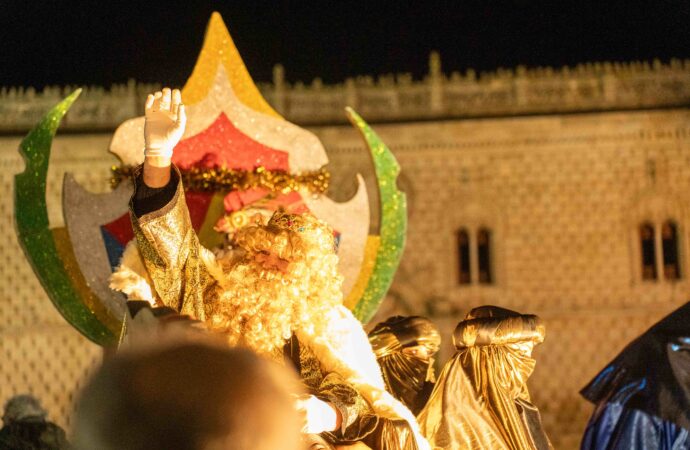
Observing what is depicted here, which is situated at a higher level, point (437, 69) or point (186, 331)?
point (437, 69)

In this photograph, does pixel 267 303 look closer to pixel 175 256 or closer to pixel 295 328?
pixel 295 328

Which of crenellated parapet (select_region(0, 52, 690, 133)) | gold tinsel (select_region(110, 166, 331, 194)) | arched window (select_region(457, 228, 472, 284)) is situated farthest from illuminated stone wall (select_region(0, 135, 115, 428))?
gold tinsel (select_region(110, 166, 331, 194))

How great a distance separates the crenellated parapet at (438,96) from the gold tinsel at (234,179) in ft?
40.4

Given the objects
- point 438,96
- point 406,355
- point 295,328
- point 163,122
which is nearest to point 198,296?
point 295,328

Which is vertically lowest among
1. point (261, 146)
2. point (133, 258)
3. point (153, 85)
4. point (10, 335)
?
point (10, 335)

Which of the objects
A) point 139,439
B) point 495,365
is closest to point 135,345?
point 139,439

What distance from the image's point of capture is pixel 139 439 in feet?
4.28

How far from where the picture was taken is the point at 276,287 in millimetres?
3725

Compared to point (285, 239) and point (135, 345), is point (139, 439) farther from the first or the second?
point (285, 239)

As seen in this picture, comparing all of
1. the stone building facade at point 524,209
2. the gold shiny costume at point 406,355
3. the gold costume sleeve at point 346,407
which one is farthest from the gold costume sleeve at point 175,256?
the stone building facade at point 524,209

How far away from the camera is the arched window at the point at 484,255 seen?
17875mm

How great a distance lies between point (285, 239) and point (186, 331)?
2.10 m

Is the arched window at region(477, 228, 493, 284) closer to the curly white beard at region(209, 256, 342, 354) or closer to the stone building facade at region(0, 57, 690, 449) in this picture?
the stone building facade at region(0, 57, 690, 449)

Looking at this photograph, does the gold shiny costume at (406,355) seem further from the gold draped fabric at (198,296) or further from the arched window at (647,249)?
the arched window at (647,249)
